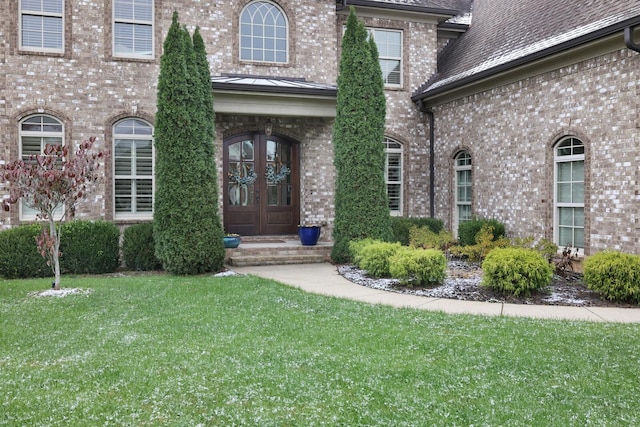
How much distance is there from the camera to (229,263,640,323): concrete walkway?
6.02 m

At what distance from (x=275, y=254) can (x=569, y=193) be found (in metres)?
5.88

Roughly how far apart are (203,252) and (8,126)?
5.39m

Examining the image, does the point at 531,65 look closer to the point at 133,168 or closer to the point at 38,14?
the point at 133,168

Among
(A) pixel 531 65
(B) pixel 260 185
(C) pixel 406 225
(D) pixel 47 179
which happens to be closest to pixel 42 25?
(D) pixel 47 179

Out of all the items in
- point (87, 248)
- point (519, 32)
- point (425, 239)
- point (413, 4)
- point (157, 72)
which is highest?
point (413, 4)

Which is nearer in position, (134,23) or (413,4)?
(134,23)

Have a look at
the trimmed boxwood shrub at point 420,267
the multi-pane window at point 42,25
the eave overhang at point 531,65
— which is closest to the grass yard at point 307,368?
the trimmed boxwood shrub at point 420,267

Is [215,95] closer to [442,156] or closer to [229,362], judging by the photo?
[442,156]

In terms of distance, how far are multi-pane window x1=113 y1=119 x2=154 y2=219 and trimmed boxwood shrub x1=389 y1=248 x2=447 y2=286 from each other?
653 cm

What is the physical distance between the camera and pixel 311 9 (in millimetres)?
13102

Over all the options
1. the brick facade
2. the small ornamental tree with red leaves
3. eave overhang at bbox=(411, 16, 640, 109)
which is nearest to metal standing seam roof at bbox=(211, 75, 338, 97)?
the brick facade

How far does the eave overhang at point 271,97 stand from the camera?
11250mm

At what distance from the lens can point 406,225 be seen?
479 inches

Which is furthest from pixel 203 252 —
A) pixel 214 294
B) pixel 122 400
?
pixel 122 400
